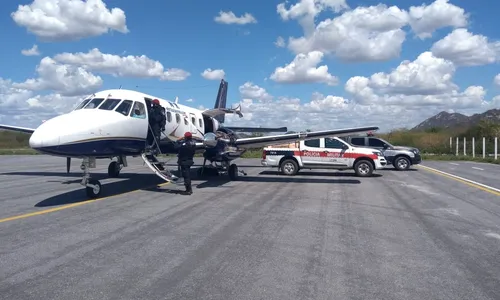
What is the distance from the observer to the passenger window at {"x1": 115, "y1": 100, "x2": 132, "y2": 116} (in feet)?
46.3

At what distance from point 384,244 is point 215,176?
44.6 feet

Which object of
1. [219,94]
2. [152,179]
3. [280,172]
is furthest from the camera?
[219,94]

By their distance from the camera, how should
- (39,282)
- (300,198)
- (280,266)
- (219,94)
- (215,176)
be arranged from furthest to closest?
(219,94)
(215,176)
(300,198)
(280,266)
(39,282)

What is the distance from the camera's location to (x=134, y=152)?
15.0 meters

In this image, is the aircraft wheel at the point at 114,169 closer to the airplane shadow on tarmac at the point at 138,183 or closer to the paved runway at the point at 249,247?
the airplane shadow on tarmac at the point at 138,183

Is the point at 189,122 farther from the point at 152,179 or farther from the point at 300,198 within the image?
the point at 300,198

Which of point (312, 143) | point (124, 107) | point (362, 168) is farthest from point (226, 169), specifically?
point (362, 168)

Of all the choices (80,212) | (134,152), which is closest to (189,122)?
(134,152)

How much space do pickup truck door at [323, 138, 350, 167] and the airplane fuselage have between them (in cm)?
721

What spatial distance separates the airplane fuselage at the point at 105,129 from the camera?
37.6 ft

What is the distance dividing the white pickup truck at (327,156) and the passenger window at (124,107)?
901 cm

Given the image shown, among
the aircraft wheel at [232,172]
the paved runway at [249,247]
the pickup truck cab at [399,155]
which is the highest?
the pickup truck cab at [399,155]

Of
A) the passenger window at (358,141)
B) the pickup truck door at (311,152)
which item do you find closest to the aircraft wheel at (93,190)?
the pickup truck door at (311,152)

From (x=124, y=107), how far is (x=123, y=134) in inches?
35.6
